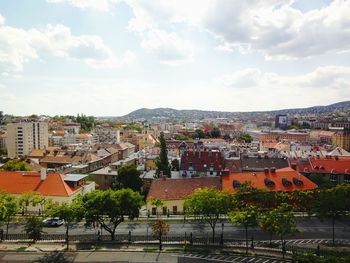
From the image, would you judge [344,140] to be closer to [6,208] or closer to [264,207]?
[264,207]

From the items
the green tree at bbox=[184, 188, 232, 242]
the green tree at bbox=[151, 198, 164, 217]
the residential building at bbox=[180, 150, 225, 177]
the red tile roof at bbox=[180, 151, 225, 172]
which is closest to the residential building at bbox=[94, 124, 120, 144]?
the red tile roof at bbox=[180, 151, 225, 172]

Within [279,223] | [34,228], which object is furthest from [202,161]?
[34,228]

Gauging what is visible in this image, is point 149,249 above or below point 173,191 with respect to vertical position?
below

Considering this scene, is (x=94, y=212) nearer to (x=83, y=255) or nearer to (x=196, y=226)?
(x=83, y=255)

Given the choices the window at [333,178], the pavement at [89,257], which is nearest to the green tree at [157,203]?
the pavement at [89,257]

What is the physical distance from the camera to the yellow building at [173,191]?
168 ft

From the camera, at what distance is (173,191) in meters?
53.1

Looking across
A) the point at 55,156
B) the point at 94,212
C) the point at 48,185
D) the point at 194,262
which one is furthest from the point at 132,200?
the point at 55,156

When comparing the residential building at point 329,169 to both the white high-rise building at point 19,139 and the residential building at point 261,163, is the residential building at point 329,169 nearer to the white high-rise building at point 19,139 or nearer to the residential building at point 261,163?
the residential building at point 261,163

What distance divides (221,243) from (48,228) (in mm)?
21169

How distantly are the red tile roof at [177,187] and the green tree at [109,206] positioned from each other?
14788 millimetres

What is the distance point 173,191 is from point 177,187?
1.13m

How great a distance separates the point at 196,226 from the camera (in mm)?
42531

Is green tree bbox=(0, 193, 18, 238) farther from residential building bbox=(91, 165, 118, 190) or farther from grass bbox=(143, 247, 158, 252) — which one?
residential building bbox=(91, 165, 118, 190)
